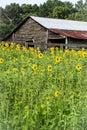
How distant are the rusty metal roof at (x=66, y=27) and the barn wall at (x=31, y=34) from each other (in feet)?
1.65

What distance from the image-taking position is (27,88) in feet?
14.5

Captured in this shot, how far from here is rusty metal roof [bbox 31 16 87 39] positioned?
24.7 meters

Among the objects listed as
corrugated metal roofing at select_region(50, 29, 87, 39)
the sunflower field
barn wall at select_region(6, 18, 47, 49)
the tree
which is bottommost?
the tree

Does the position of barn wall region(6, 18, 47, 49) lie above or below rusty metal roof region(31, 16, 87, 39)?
below

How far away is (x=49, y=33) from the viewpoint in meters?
26.4

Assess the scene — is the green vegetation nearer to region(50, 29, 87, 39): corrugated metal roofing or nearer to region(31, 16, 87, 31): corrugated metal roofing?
region(31, 16, 87, 31): corrugated metal roofing

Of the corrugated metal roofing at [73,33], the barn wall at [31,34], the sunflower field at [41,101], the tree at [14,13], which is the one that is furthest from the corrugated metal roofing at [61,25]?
the tree at [14,13]

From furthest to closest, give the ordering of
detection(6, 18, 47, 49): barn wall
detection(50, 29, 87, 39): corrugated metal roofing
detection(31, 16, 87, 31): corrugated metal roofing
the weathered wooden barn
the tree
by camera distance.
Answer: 1. the tree
2. detection(6, 18, 47, 49): barn wall
3. detection(31, 16, 87, 31): corrugated metal roofing
4. the weathered wooden barn
5. detection(50, 29, 87, 39): corrugated metal roofing

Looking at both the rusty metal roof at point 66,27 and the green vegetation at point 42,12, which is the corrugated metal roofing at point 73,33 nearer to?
the rusty metal roof at point 66,27

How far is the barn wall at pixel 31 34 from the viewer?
2712cm

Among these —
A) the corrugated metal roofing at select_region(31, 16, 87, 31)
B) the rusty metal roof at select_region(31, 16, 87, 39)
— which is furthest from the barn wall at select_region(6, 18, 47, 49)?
the rusty metal roof at select_region(31, 16, 87, 39)

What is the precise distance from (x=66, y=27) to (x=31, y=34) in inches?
122

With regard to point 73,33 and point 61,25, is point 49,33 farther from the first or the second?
point 73,33

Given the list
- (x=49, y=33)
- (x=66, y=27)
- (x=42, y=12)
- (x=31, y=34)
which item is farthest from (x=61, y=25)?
(x=42, y=12)
